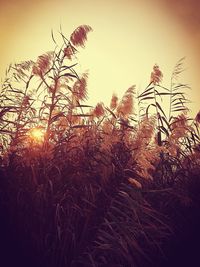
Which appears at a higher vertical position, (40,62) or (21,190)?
(40,62)

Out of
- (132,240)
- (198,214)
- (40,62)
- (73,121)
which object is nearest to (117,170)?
(132,240)

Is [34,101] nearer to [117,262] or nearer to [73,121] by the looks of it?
[73,121]

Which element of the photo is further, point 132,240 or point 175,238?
point 175,238

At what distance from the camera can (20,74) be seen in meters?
5.79

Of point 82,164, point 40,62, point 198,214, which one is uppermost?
point 40,62

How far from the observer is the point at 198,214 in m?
4.15

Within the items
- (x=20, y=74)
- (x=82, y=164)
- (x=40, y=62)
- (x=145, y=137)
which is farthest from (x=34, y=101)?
(x=145, y=137)

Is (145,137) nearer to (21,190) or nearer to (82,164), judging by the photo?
(82,164)

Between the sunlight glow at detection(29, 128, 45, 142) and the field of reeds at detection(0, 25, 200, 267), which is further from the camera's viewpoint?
the sunlight glow at detection(29, 128, 45, 142)

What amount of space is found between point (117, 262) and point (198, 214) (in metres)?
1.38

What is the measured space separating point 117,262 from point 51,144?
182 centimetres

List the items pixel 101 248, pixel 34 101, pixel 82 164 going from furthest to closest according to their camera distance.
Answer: pixel 34 101
pixel 82 164
pixel 101 248

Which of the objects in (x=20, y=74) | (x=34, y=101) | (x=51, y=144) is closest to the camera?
(x=51, y=144)

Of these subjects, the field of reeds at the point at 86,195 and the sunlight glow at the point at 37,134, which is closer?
the field of reeds at the point at 86,195
